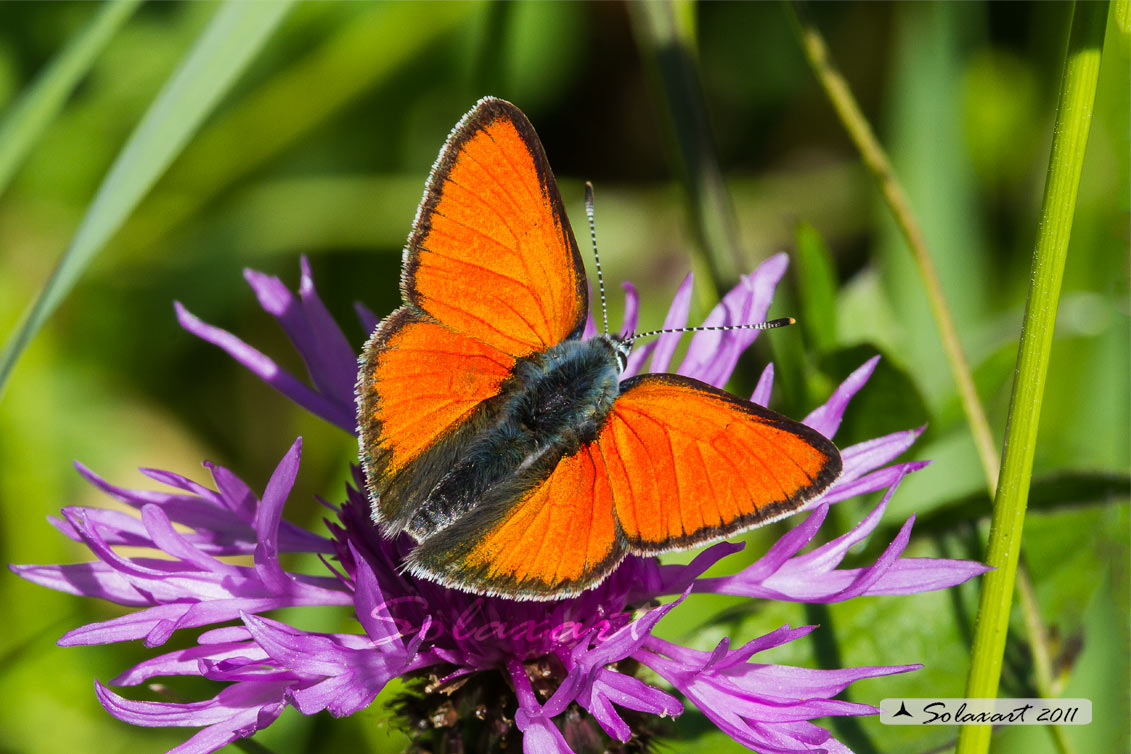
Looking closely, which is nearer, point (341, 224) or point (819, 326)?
point (819, 326)

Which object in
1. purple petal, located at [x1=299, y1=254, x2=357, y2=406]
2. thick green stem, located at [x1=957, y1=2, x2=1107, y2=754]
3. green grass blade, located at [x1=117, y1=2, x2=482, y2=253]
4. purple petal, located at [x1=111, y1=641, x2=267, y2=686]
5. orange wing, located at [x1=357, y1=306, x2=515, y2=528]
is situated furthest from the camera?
green grass blade, located at [x1=117, y1=2, x2=482, y2=253]

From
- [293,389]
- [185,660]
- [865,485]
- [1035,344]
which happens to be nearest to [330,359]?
[293,389]

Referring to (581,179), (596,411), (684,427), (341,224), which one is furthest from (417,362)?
(581,179)

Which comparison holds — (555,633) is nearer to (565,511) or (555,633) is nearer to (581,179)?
(565,511)

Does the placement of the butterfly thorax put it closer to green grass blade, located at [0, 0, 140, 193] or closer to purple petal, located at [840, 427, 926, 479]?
purple petal, located at [840, 427, 926, 479]

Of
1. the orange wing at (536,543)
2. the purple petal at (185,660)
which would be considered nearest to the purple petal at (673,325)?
the orange wing at (536,543)

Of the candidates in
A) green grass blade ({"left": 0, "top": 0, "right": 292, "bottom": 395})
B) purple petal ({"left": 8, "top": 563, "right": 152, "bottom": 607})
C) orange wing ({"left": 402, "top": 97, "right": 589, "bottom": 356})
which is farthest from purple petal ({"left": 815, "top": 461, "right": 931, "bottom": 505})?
green grass blade ({"left": 0, "top": 0, "right": 292, "bottom": 395})
